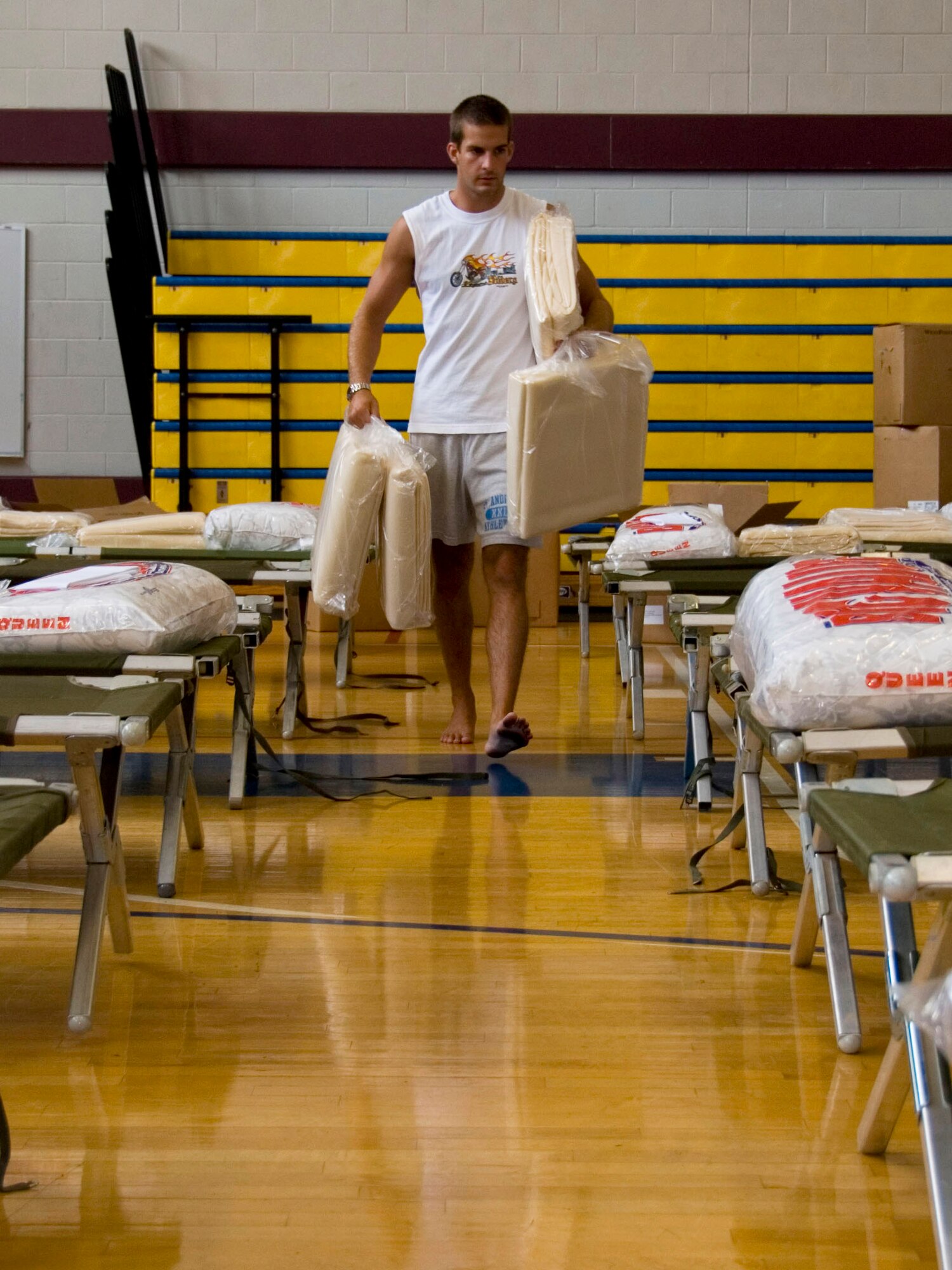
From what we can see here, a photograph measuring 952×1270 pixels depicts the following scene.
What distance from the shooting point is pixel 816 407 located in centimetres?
759

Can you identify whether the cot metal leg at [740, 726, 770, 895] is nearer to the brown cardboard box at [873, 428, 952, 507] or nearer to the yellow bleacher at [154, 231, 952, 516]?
the brown cardboard box at [873, 428, 952, 507]

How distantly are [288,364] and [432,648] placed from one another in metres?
2.04

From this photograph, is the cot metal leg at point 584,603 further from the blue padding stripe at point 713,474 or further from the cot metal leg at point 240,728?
the cot metal leg at point 240,728

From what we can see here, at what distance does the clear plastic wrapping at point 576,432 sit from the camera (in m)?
3.35

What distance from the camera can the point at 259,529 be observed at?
16.2ft

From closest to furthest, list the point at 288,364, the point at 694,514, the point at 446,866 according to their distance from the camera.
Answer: the point at 446,866 → the point at 694,514 → the point at 288,364

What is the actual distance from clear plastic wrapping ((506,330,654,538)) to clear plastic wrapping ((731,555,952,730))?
1208 millimetres

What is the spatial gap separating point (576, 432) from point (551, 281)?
0.35 meters

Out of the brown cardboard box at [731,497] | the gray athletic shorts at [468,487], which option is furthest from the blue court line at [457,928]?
the brown cardboard box at [731,497]

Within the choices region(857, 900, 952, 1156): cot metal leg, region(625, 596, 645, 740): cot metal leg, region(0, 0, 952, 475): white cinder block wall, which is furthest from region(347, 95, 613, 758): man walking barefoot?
region(0, 0, 952, 475): white cinder block wall

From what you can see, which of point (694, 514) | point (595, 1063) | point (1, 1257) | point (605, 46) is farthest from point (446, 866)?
point (605, 46)

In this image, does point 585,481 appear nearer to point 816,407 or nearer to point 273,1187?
point 273,1187

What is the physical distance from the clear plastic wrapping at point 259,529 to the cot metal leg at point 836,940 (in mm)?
3219

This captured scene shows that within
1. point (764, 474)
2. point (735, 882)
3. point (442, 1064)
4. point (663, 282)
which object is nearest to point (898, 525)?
point (735, 882)
